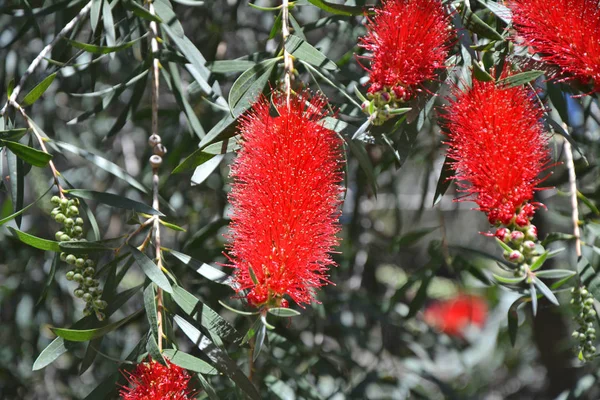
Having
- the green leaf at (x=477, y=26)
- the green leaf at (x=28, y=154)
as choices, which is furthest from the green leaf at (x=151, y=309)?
the green leaf at (x=477, y=26)

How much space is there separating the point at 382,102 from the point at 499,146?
17 cm

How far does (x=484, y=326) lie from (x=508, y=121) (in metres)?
2.22

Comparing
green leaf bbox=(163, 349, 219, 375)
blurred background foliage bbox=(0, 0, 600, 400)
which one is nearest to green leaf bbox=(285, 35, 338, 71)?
blurred background foliage bbox=(0, 0, 600, 400)

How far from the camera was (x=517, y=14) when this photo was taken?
942 mm

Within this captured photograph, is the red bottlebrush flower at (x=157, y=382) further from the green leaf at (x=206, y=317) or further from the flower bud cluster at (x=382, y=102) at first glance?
the flower bud cluster at (x=382, y=102)

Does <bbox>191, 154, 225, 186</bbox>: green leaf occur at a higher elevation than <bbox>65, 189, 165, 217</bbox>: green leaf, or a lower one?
A: higher

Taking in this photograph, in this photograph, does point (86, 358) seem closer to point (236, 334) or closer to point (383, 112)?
point (236, 334)

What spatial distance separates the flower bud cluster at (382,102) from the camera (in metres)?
0.88

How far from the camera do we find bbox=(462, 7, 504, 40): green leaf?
2.97ft

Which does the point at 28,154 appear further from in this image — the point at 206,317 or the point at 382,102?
the point at 382,102

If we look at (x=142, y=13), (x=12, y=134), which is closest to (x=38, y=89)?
(x=12, y=134)

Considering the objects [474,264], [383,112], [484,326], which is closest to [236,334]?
[383,112]

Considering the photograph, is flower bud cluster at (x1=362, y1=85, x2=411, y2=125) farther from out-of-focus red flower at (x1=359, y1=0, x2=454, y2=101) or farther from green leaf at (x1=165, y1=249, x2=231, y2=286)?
green leaf at (x1=165, y1=249, x2=231, y2=286)

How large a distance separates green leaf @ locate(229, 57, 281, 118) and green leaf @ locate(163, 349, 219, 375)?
1.14ft
